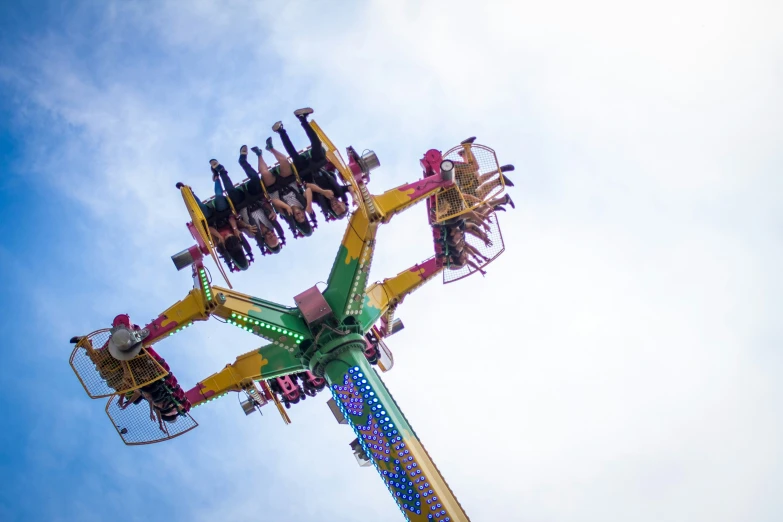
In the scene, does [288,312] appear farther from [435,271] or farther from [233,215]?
[435,271]

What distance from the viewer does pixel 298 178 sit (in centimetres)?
2055

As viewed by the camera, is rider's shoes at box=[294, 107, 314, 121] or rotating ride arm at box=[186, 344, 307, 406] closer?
rider's shoes at box=[294, 107, 314, 121]

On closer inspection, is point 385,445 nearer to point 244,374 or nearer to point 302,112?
point 244,374

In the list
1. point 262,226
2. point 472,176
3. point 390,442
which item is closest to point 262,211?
point 262,226

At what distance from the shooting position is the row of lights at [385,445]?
1750 cm

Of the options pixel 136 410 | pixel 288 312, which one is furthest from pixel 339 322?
pixel 136 410

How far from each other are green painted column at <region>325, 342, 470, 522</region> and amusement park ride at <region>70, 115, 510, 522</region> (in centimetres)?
2

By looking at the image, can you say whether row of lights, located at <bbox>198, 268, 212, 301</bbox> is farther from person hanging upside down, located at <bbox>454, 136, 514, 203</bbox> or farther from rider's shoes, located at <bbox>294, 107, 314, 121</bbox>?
person hanging upside down, located at <bbox>454, 136, 514, 203</bbox>

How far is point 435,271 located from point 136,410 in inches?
316

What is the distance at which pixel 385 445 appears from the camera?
18.0 meters

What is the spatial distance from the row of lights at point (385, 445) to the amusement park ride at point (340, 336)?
20 mm

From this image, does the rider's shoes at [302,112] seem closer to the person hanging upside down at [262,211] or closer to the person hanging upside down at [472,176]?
the person hanging upside down at [262,211]

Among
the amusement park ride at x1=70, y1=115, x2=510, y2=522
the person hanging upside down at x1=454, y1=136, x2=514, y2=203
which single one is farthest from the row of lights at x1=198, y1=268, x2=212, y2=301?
the person hanging upside down at x1=454, y1=136, x2=514, y2=203

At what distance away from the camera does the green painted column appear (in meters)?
17.5
